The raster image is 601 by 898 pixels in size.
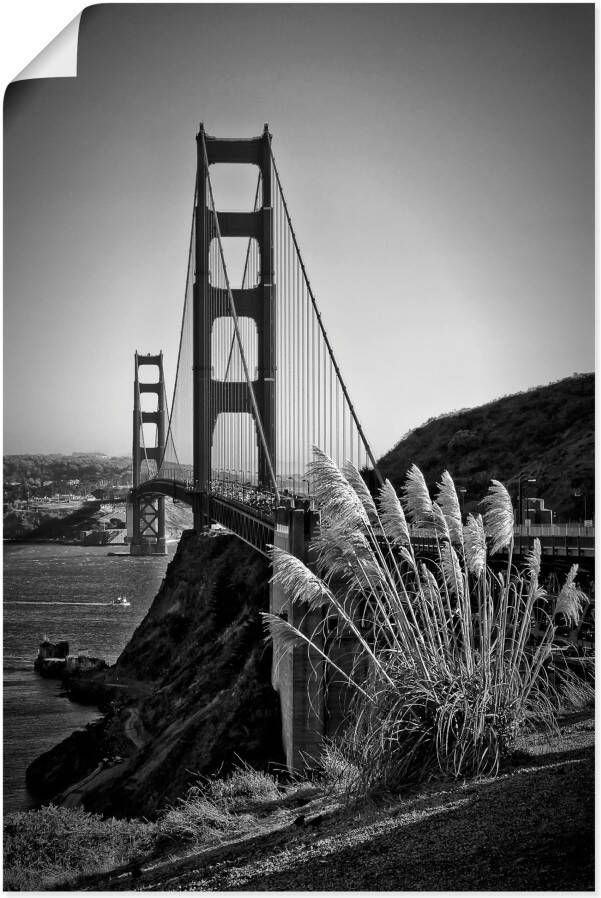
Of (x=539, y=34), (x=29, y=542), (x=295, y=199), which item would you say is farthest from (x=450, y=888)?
(x=29, y=542)

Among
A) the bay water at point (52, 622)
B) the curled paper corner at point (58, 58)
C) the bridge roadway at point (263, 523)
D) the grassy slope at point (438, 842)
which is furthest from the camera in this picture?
the bay water at point (52, 622)

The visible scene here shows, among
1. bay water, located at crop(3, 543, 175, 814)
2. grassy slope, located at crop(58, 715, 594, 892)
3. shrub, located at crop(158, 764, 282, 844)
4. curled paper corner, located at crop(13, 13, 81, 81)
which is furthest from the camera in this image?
bay water, located at crop(3, 543, 175, 814)

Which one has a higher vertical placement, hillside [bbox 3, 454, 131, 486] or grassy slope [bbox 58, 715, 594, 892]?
hillside [bbox 3, 454, 131, 486]

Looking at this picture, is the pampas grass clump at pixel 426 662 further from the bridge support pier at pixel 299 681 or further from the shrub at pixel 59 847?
the bridge support pier at pixel 299 681

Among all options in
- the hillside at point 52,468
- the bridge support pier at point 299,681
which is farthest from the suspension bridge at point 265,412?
the hillside at point 52,468

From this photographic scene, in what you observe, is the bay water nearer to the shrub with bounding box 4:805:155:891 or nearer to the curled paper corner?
the shrub with bounding box 4:805:155:891

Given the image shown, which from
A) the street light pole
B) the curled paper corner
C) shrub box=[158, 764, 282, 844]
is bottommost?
shrub box=[158, 764, 282, 844]

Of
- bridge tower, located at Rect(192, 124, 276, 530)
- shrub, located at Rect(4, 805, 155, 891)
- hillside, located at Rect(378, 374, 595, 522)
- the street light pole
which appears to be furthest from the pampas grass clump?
bridge tower, located at Rect(192, 124, 276, 530)

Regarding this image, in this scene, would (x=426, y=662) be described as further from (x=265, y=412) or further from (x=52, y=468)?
(x=265, y=412)
